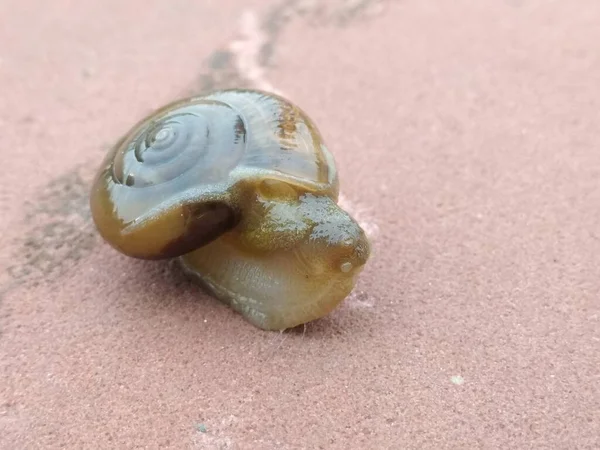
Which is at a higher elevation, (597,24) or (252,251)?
(597,24)

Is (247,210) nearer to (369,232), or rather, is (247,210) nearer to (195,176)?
(195,176)

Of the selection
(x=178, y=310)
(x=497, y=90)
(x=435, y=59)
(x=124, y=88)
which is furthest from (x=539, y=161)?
(x=124, y=88)

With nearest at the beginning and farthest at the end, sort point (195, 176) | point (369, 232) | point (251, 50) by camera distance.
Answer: point (195, 176), point (369, 232), point (251, 50)

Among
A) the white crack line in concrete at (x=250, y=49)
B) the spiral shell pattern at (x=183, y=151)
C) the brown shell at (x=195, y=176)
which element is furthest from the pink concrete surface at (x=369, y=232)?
the spiral shell pattern at (x=183, y=151)

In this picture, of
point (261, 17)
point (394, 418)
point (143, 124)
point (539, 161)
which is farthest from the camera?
point (261, 17)

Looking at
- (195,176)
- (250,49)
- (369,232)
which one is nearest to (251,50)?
(250,49)

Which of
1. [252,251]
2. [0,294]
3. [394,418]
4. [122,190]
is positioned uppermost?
[122,190]

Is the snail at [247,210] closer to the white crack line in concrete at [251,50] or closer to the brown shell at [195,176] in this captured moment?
the brown shell at [195,176]

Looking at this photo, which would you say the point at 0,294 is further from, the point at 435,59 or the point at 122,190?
the point at 435,59
